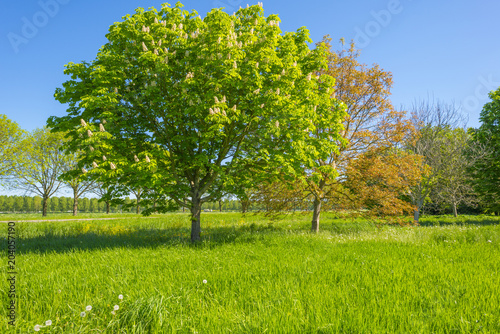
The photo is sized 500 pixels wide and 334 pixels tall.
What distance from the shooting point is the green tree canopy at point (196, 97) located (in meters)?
8.45

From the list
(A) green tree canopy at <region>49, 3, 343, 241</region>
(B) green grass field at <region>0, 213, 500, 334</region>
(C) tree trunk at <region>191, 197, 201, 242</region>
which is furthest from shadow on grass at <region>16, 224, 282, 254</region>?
(B) green grass field at <region>0, 213, 500, 334</region>

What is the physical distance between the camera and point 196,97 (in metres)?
8.88

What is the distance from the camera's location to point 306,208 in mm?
14328

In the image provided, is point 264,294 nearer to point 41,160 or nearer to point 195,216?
point 195,216

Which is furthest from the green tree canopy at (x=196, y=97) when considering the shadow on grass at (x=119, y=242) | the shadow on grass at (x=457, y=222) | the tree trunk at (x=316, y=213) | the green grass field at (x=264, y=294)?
the shadow on grass at (x=457, y=222)

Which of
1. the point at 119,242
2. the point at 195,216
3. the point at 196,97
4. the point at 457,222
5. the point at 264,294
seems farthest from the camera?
the point at 457,222

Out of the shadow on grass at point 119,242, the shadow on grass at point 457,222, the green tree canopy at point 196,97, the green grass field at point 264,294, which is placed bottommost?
the shadow on grass at point 457,222

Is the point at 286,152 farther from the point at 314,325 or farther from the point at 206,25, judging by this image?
the point at 314,325

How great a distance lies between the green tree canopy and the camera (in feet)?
27.7

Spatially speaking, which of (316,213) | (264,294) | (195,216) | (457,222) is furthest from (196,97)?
(457,222)

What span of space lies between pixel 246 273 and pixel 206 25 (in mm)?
8733

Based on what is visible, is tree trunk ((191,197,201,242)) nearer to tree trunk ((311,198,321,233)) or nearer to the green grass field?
the green grass field

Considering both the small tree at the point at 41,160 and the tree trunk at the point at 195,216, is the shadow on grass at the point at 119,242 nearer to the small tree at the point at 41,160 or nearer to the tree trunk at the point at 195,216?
the tree trunk at the point at 195,216

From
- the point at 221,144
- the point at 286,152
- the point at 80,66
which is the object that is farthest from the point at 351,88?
the point at 80,66
